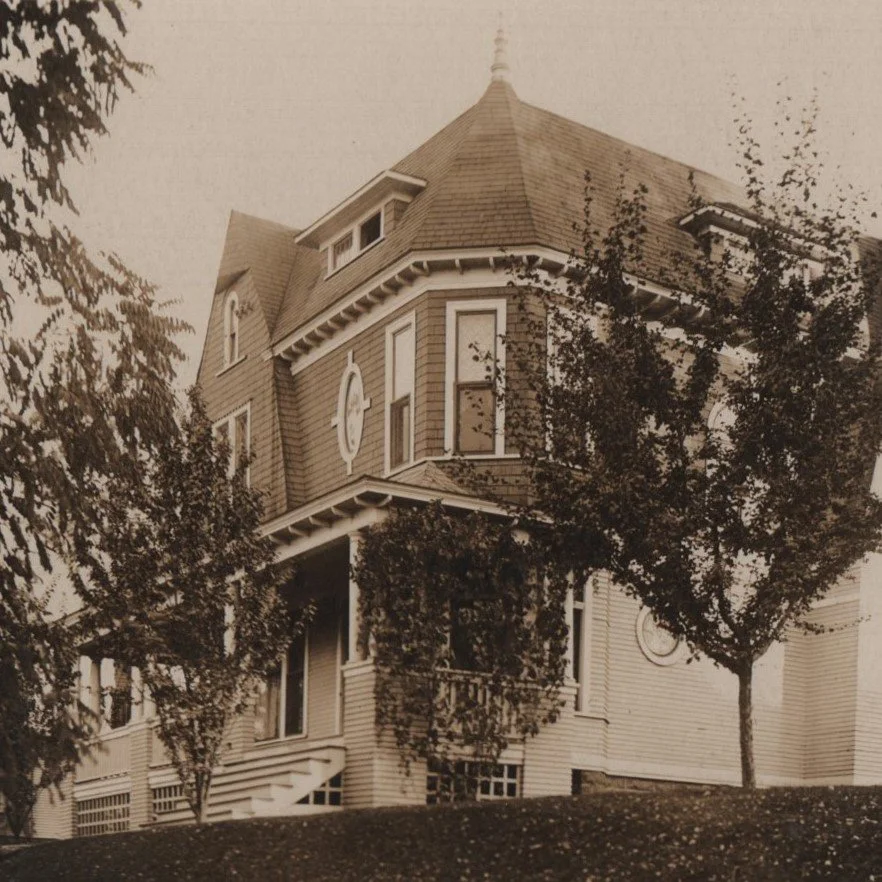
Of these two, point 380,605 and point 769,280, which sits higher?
point 769,280

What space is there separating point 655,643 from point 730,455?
22.4 feet

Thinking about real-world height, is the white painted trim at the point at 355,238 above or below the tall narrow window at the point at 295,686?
above

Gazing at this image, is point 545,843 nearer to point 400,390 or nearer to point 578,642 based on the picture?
point 578,642

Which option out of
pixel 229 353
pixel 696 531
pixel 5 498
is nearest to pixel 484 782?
pixel 696 531

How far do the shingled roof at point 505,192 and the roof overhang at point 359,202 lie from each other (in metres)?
0.28

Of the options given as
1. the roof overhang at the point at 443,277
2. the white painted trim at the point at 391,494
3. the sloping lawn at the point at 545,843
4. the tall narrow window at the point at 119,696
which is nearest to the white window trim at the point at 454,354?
the roof overhang at the point at 443,277

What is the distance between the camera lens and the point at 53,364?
41.9 ft

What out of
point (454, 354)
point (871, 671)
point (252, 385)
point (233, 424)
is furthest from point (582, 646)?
point (233, 424)

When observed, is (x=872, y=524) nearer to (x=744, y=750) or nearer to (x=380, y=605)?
(x=744, y=750)

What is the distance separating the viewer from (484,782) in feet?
67.4

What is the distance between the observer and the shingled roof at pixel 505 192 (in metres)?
23.2

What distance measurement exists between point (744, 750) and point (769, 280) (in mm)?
5457

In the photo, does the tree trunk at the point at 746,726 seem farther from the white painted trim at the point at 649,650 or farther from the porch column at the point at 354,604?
the white painted trim at the point at 649,650

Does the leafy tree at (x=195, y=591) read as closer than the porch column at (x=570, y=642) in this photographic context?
Yes
